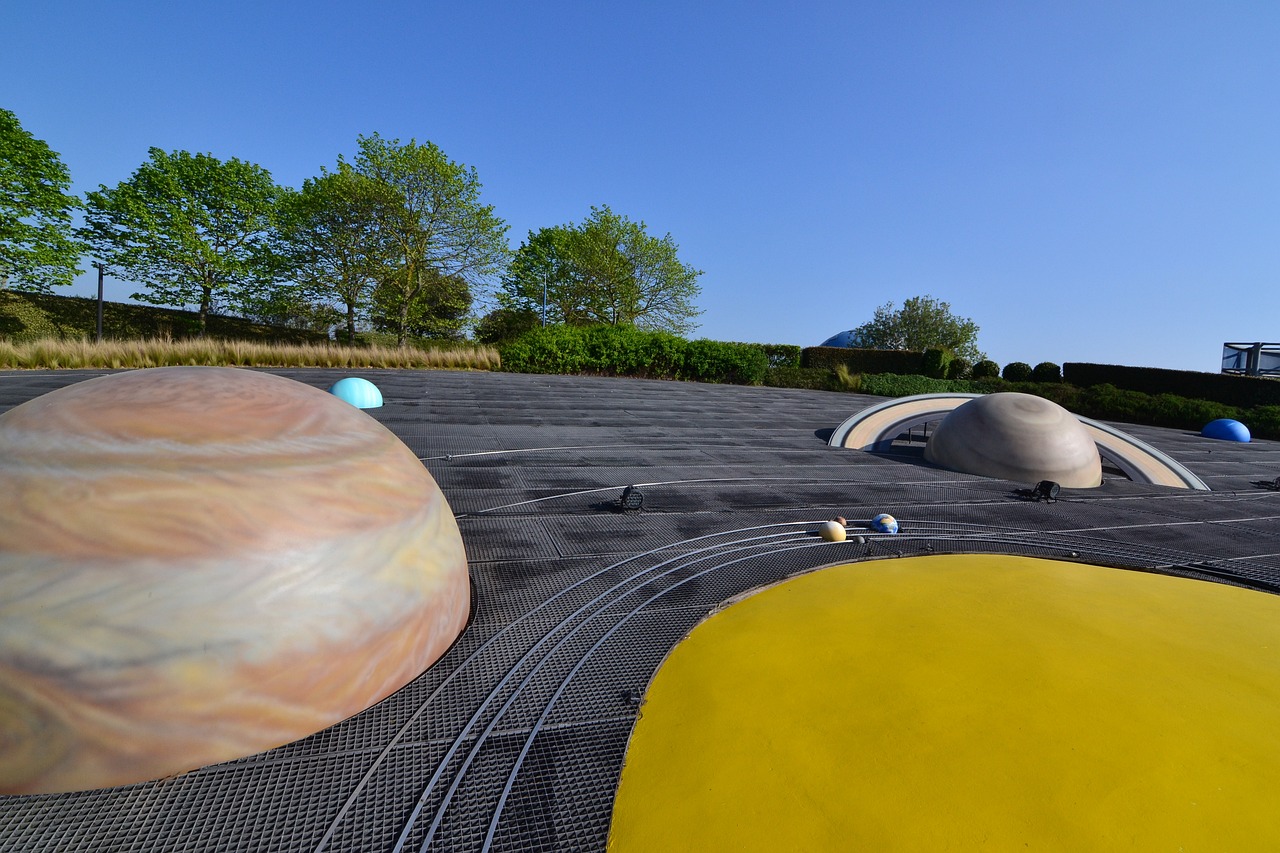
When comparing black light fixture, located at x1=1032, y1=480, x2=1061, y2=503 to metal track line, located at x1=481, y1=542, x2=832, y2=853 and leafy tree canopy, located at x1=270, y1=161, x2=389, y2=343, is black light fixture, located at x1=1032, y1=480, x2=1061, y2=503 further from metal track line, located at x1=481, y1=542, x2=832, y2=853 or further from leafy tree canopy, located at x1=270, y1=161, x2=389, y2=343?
leafy tree canopy, located at x1=270, y1=161, x2=389, y2=343

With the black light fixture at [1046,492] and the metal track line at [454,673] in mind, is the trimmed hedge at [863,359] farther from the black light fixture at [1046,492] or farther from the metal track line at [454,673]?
the metal track line at [454,673]

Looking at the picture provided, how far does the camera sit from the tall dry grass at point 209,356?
14.6m

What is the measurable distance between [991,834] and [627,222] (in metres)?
38.2

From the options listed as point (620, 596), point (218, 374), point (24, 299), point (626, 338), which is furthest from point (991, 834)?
point (24, 299)

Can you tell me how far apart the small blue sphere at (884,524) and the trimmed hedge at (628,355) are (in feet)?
57.4

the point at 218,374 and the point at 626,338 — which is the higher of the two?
the point at 626,338

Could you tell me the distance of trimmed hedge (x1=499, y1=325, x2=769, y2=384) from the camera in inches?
886

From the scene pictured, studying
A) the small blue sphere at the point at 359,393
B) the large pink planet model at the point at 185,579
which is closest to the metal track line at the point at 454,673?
the large pink planet model at the point at 185,579

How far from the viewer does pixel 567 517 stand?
637cm

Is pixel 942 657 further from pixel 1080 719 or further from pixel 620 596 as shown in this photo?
pixel 620 596

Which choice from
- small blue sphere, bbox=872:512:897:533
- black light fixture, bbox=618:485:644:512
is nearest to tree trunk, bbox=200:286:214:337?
black light fixture, bbox=618:485:644:512

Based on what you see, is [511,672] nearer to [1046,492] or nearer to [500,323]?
[1046,492]

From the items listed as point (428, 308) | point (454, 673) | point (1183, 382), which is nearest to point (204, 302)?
point (428, 308)

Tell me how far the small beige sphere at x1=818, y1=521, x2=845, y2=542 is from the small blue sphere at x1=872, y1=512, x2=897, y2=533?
20.5 inches
